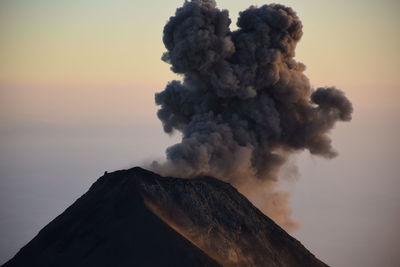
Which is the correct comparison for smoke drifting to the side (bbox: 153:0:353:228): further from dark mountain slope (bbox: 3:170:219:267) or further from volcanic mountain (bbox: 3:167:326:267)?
dark mountain slope (bbox: 3:170:219:267)

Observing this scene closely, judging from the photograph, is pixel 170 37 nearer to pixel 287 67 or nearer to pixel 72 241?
pixel 287 67

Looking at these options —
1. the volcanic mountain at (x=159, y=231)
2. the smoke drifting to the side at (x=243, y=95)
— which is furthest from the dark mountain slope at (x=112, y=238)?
the smoke drifting to the side at (x=243, y=95)

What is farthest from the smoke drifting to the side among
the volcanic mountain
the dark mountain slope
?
the dark mountain slope

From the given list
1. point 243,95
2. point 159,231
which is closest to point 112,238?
point 159,231

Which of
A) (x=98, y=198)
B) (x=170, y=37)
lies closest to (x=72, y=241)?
(x=98, y=198)

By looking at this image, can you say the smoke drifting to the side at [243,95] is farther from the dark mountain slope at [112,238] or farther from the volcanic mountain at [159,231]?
the dark mountain slope at [112,238]
